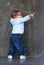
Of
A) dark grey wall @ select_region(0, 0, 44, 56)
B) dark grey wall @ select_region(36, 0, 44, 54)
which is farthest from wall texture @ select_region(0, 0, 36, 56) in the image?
dark grey wall @ select_region(36, 0, 44, 54)

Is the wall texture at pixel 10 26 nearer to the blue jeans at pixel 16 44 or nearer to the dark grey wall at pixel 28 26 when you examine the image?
the dark grey wall at pixel 28 26

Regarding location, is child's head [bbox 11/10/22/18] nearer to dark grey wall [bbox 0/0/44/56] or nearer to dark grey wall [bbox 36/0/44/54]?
dark grey wall [bbox 0/0/44/56]

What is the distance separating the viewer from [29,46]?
11945mm

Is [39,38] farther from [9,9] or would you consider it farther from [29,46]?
[9,9]

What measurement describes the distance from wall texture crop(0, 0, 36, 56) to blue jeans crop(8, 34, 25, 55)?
8.6 inches

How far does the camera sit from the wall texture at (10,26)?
1191 cm

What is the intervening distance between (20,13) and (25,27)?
435 millimetres

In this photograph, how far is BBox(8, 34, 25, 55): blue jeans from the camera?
11.7 metres

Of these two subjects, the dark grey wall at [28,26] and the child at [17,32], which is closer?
the child at [17,32]

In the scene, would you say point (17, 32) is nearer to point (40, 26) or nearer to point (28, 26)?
point (28, 26)

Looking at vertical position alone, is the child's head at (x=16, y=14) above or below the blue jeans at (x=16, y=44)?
above

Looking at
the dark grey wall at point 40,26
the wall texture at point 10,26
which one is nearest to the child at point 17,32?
the wall texture at point 10,26

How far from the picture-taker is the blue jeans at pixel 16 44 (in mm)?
11703

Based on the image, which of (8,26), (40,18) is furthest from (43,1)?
(8,26)
